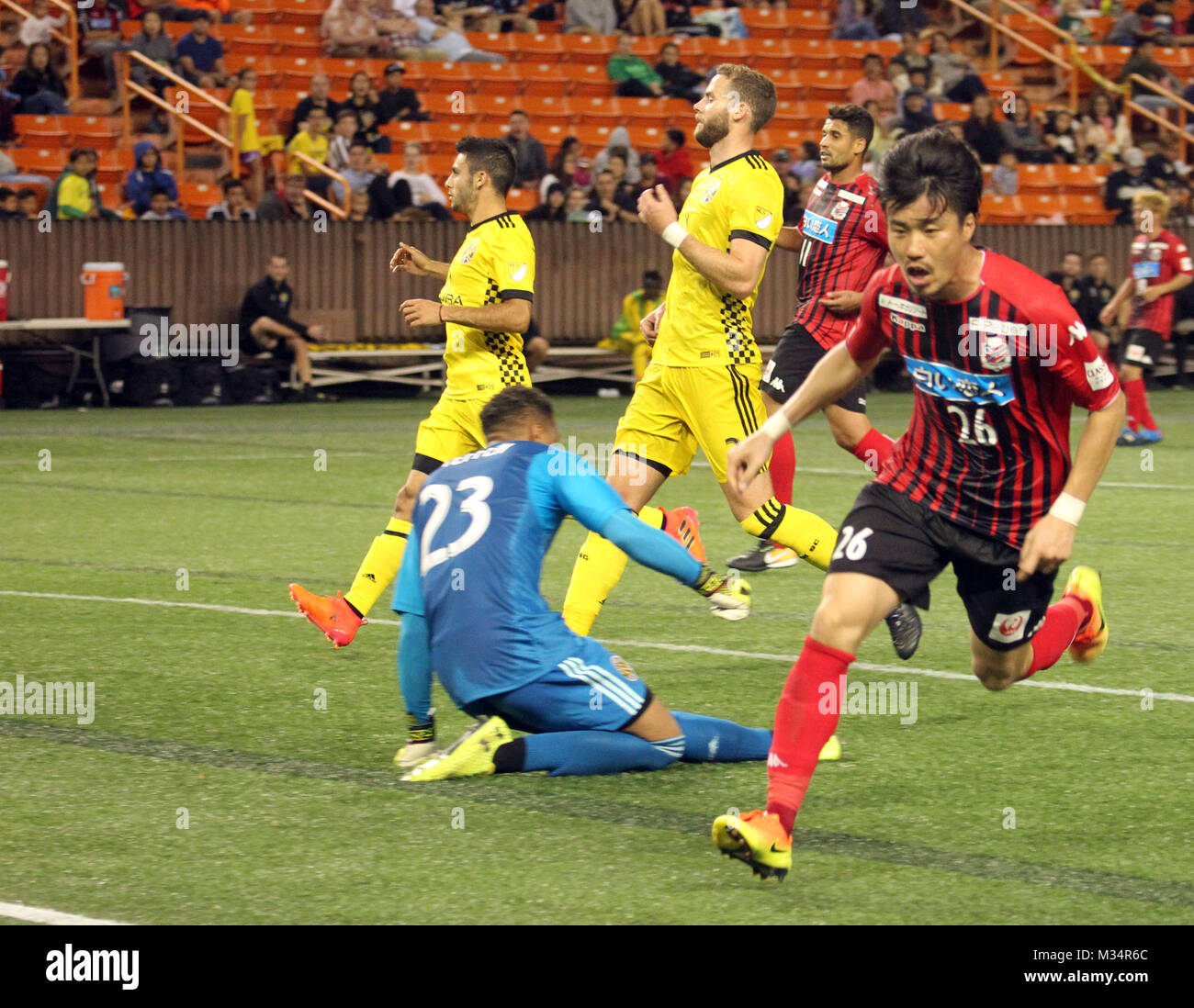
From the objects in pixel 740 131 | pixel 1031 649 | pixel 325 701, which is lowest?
pixel 325 701

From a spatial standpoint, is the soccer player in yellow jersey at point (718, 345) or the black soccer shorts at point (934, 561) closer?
the black soccer shorts at point (934, 561)

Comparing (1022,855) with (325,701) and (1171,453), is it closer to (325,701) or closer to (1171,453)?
(325,701)

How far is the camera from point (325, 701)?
275 inches

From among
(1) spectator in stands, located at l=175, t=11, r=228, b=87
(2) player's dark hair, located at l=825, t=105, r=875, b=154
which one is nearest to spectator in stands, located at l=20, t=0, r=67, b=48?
(1) spectator in stands, located at l=175, t=11, r=228, b=87

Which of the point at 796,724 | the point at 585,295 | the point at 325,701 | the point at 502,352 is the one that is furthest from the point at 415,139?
the point at 796,724

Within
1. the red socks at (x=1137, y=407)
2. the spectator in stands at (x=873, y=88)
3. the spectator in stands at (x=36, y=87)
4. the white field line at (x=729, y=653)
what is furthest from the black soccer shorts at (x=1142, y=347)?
the spectator in stands at (x=36, y=87)

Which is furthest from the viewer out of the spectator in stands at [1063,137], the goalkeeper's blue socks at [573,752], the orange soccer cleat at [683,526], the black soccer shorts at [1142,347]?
the spectator in stands at [1063,137]

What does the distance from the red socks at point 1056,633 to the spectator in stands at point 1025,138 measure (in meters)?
20.6

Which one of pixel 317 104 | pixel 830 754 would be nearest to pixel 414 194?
pixel 317 104

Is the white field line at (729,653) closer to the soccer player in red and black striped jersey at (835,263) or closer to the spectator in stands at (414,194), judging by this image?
the soccer player in red and black striped jersey at (835,263)

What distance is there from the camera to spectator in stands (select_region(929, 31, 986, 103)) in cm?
2666

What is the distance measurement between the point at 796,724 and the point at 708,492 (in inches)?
359

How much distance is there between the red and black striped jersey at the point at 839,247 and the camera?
9.82 meters

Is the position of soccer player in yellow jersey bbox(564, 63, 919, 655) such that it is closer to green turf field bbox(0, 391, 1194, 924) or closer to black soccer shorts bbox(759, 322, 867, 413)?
green turf field bbox(0, 391, 1194, 924)
